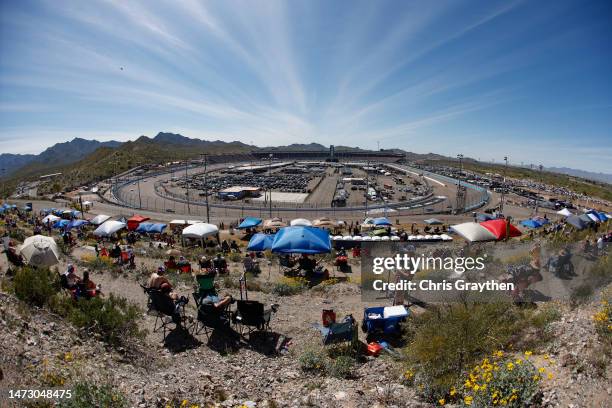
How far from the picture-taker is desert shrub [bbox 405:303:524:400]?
5.26 m

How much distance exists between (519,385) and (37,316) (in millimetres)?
8736

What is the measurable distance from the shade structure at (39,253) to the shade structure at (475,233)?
14.7 meters

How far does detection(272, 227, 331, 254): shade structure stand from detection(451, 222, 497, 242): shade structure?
18.4 feet

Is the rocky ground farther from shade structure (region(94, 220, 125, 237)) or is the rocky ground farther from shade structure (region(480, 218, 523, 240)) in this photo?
shade structure (region(94, 220, 125, 237))

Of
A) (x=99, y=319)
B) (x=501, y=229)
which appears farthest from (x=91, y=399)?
(x=501, y=229)

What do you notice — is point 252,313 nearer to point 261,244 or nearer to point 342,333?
point 342,333

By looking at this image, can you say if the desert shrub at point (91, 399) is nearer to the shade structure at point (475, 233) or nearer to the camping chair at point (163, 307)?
the camping chair at point (163, 307)

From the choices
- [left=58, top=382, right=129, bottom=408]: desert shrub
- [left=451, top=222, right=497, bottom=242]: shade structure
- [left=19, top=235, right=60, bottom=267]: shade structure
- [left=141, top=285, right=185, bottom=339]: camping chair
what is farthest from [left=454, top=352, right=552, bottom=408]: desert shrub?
[left=19, top=235, right=60, bottom=267]: shade structure

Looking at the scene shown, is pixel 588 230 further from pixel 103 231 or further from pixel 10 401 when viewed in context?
pixel 103 231

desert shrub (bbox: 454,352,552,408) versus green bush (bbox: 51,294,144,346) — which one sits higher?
desert shrub (bbox: 454,352,552,408)

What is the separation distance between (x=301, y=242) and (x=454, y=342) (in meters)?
8.46

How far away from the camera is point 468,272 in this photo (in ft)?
31.9

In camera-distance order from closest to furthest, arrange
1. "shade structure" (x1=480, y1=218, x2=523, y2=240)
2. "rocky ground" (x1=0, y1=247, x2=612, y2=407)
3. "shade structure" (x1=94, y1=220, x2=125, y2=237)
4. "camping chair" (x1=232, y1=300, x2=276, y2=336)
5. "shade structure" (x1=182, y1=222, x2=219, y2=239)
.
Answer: "rocky ground" (x1=0, y1=247, x2=612, y2=407) < "camping chair" (x1=232, y1=300, x2=276, y2=336) < "shade structure" (x1=480, y1=218, x2=523, y2=240) < "shade structure" (x1=182, y1=222, x2=219, y2=239) < "shade structure" (x1=94, y1=220, x2=125, y2=237)

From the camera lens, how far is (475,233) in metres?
12.8
